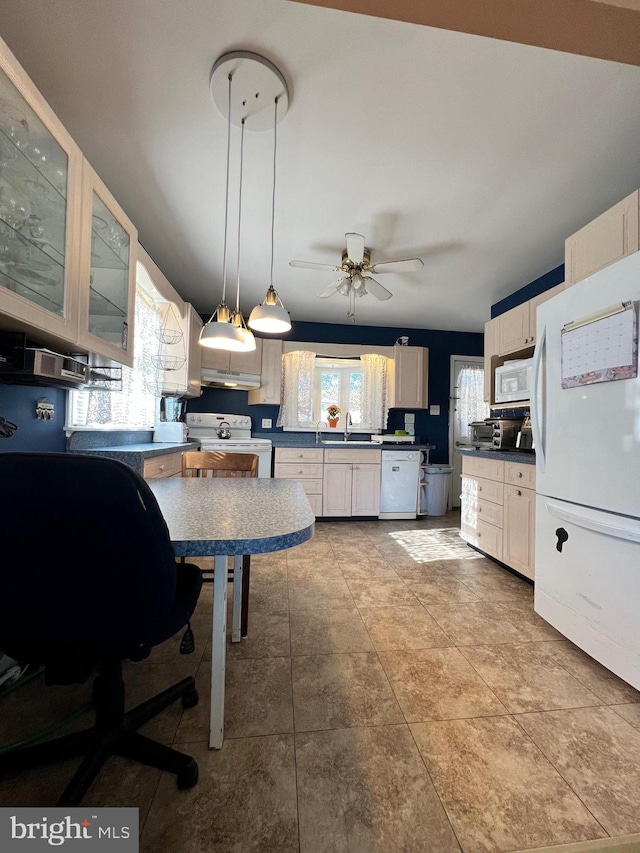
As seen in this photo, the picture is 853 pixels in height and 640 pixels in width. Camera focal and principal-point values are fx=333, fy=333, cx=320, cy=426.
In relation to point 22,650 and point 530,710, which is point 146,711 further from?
point 530,710

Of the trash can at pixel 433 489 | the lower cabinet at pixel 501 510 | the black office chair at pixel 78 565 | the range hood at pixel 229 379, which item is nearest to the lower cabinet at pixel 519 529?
the lower cabinet at pixel 501 510

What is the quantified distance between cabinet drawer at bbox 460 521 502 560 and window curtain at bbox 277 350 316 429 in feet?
8.01

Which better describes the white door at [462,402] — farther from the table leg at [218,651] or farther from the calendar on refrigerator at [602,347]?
the table leg at [218,651]

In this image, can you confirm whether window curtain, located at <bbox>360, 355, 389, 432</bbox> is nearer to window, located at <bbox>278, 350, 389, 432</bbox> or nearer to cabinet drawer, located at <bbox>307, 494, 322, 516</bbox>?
window, located at <bbox>278, 350, 389, 432</bbox>

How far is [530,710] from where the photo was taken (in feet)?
4.25

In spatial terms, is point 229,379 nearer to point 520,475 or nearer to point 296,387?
point 296,387

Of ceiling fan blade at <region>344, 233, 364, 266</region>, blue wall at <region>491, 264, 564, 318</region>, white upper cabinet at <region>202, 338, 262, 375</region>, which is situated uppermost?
blue wall at <region>491, 264, 564, 318</region>

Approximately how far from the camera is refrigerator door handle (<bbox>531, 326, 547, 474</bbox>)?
1.85m

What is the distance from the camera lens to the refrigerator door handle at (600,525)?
135cm

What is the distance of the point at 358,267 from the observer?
8.73 feet

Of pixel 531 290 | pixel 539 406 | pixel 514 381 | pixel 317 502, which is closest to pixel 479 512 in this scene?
pixel 514 381

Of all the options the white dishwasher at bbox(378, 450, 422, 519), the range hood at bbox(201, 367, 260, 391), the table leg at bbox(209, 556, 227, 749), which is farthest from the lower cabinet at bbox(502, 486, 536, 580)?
the range hood at bbox(201, 367, 260, 391)

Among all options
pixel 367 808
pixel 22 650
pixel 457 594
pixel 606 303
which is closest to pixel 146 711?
pixel 22 650

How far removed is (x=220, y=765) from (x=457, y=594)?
1.72 meters
